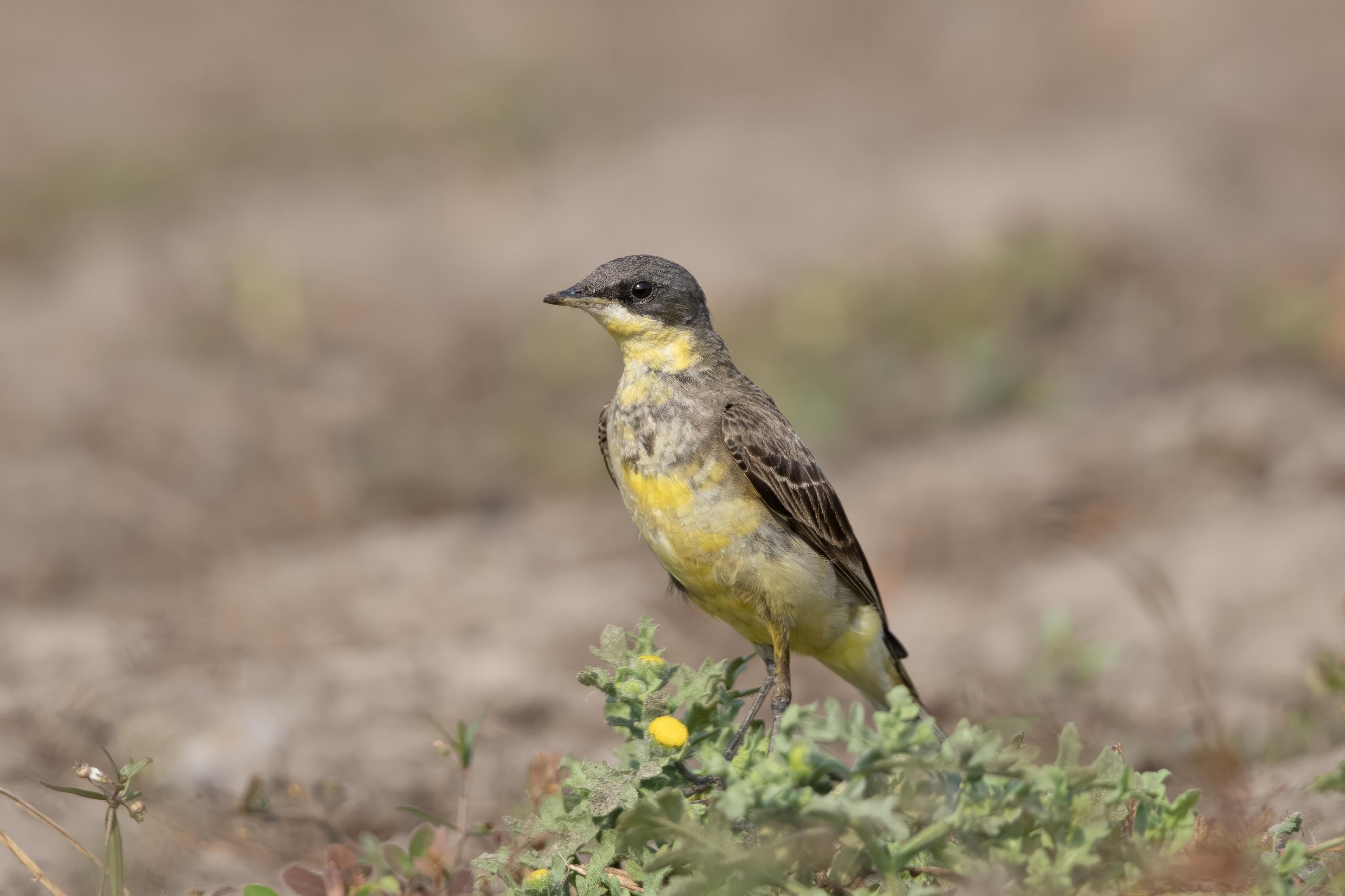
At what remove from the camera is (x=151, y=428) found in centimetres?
1069

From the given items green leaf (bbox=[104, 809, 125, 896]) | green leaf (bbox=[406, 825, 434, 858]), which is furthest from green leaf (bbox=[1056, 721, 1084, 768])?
green leaf (bbox=[104, 809, 125, 896])

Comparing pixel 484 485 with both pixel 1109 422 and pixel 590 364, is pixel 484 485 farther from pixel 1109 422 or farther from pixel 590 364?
pixel 1109 422

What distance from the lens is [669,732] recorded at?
3398mm

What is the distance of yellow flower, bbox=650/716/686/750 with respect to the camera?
3.39 m

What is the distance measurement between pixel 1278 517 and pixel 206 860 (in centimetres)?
673

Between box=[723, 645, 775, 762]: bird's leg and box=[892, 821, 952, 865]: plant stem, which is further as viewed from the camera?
box=[723, 645, 775, 762]: bird's leg

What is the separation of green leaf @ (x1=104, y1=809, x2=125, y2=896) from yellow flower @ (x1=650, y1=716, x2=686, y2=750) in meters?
1.50

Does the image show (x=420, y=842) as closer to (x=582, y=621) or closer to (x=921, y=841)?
(x=921, y=841)

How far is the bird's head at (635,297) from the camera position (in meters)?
5.00

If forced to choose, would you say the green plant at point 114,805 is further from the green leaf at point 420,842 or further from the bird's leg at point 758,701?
the bird's leg at point 758,701

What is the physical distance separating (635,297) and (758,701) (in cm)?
177

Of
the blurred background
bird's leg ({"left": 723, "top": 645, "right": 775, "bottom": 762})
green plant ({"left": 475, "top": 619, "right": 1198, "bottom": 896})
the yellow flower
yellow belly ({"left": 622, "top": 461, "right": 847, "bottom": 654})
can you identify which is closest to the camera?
green plant ({"left": 475, "top": 619, "right": 1198, "bottom": 896})

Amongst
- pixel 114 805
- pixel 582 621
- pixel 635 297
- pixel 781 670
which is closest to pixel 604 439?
pixel 635 297

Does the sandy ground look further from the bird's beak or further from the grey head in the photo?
the bird's beak
